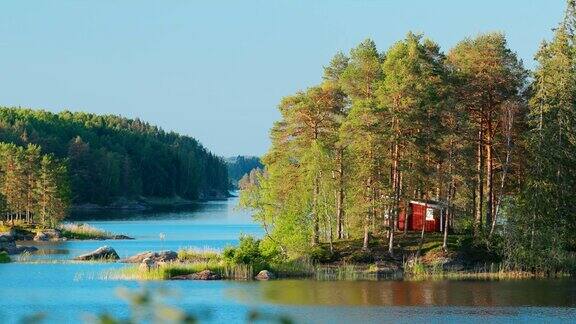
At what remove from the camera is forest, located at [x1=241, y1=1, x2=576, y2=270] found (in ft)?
197

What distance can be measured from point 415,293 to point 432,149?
1416 centimetres

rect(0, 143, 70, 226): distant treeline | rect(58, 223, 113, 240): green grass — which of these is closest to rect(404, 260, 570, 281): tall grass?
rect(58, 223, 113, 240): green grass

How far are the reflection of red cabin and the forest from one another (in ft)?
2.52

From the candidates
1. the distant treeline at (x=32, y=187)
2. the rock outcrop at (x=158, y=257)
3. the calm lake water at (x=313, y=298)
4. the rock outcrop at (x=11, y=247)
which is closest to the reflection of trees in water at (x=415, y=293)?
the calm lake water at (x=313, y=298)

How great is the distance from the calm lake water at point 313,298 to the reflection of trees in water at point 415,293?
0.14 feet

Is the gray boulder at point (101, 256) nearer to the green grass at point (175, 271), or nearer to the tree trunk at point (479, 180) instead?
the green grass at point (175, 271)

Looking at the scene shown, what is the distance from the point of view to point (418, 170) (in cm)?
6116

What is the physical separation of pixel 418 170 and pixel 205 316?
55490mm

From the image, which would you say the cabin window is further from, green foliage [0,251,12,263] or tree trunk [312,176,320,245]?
green foliage [0,251,12,263]

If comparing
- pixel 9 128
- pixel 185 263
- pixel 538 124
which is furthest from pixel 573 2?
pixel 9 128

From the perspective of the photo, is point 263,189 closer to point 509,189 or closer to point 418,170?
point 418,170

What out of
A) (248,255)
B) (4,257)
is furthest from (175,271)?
(4,257)

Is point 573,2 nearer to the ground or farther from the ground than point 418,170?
farther from the ground

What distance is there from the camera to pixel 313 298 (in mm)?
48406
